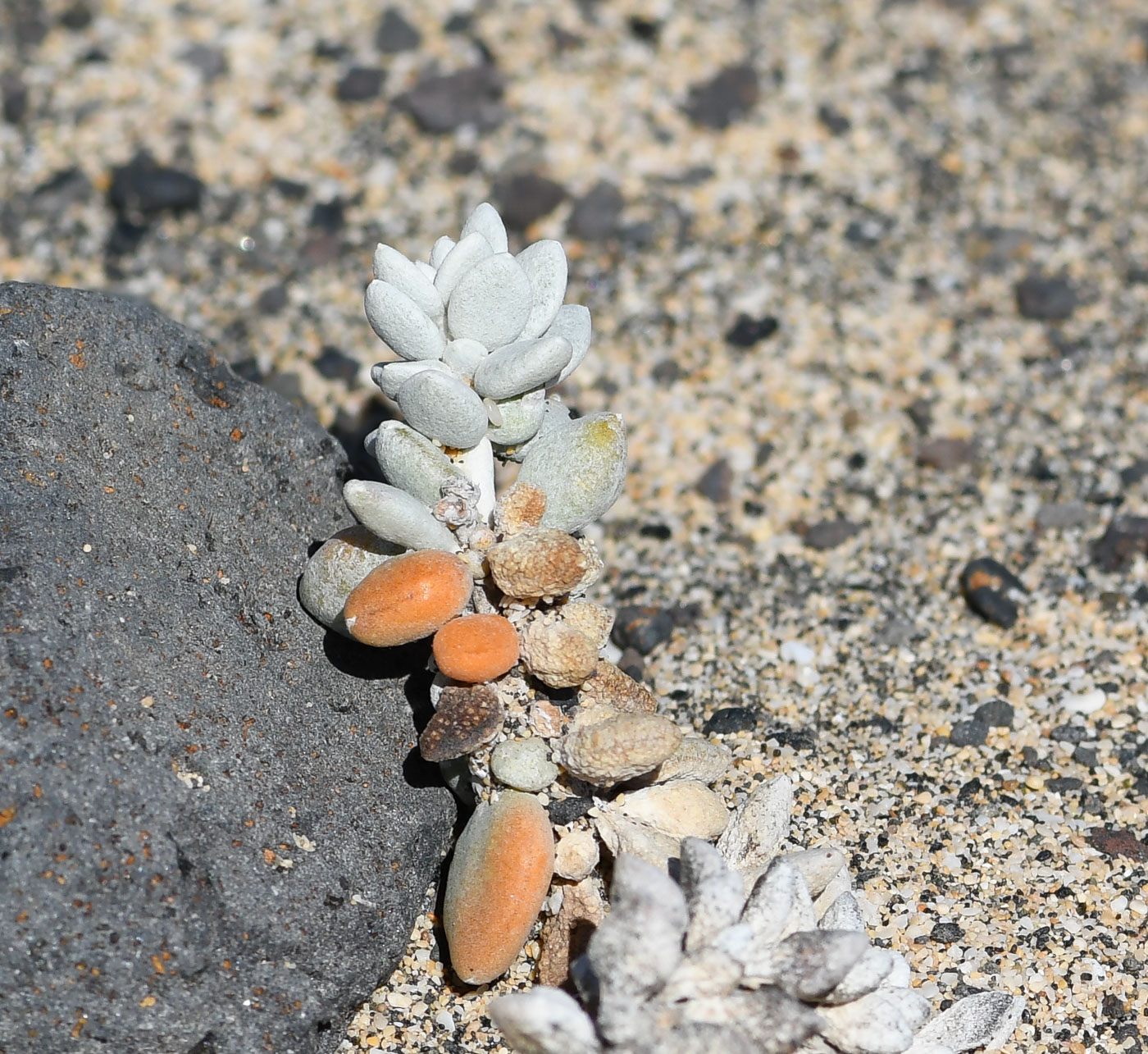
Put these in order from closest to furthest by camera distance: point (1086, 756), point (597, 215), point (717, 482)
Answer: point (1086, 756) < point (717, 482) < point (597, 215)

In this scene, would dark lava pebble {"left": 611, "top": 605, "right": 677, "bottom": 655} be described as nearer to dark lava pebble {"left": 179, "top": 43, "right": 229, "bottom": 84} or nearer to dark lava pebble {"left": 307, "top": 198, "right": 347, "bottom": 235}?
dark lava pebble {"left": 307, "top": 198, "right": 347, "bottom": 235}

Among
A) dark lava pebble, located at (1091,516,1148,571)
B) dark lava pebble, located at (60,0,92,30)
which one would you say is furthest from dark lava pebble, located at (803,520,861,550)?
dark lava pebble, located at (60,0,92,30)

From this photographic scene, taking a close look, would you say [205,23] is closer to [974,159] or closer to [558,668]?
[974,159]

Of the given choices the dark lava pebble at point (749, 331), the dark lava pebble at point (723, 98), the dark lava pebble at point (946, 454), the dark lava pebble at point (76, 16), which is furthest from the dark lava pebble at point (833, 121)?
the dark lava pebble at point (76, 16)

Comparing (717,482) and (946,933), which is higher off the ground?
(946,933)

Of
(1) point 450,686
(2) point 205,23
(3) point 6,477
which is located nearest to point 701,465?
(1) point 450,686

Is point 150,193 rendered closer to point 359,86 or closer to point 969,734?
point 359,86

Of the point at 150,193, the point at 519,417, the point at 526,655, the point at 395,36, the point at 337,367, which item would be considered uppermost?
the point at 519,417

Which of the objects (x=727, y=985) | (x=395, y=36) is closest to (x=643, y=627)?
(x=727, y=985)
